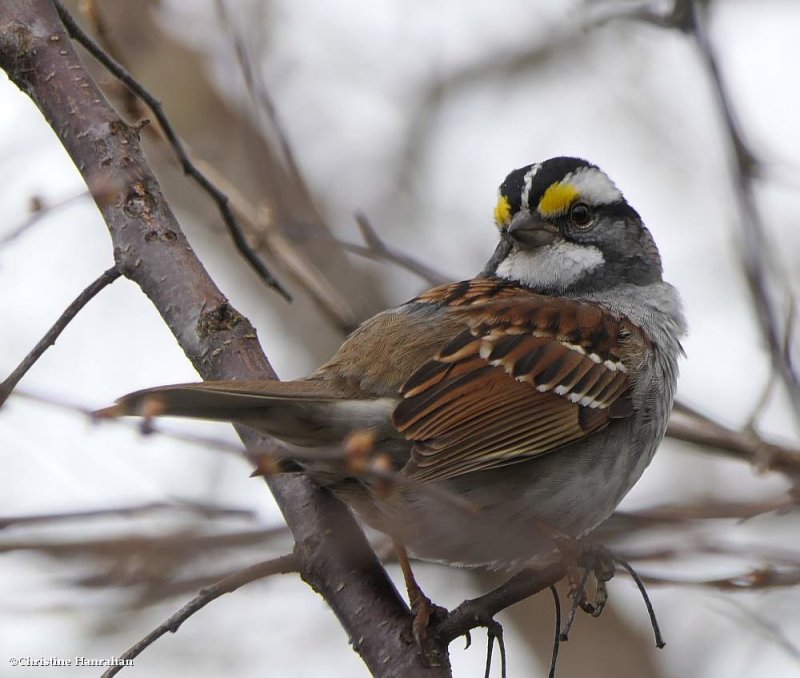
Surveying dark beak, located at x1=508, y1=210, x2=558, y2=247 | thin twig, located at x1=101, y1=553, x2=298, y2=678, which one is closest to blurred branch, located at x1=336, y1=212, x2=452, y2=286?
dark beak, located at x1=508, y1=210, x2=558, y2=247

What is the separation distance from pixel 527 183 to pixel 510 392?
112cm

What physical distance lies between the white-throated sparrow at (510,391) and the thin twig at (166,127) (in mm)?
428

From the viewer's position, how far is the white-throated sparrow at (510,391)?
3523 mm

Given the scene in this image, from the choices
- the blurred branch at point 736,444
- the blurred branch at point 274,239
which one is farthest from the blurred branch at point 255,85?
the blurred branch at point 736,444

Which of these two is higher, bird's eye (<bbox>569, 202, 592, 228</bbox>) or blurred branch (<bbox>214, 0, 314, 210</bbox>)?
blurred branch (<bbox>214, 0, 314, 210</bbox>)

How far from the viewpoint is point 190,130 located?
870 cm

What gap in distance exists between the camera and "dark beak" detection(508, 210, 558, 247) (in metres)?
4.73

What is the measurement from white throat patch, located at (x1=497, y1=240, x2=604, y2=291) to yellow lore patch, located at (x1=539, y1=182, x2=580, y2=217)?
0.14m

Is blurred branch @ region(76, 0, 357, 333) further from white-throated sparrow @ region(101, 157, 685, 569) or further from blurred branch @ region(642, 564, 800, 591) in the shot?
blurred branch @ region(642, 564, 800, 591)

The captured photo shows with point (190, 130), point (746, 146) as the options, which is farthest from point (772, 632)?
point (190, 130)

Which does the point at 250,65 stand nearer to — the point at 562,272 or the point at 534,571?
the point at 562,272

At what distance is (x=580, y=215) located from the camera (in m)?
4.96

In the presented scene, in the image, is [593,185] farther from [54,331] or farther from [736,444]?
[54,331]

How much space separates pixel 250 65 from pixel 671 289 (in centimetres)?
209
